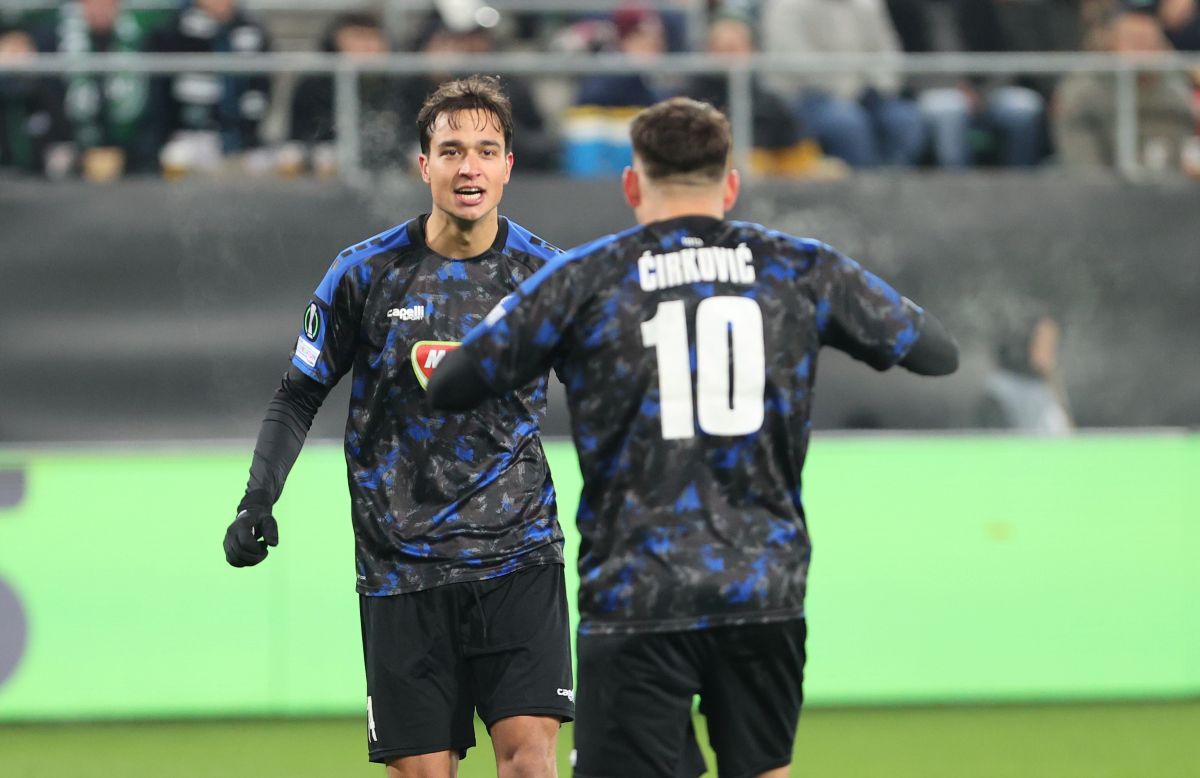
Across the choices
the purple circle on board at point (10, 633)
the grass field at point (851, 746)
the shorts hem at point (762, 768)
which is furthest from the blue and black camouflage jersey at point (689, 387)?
the purple circle on board at point (10, 633)

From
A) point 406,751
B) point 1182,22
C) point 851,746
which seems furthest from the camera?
point 1182,22

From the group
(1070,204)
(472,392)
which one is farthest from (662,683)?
(1070,204)

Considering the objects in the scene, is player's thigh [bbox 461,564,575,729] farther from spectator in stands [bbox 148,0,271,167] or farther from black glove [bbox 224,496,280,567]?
spectator in stands [bbox 148,0,271,167]

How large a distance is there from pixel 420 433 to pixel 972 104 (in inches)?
272

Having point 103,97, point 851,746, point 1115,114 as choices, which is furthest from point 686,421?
point 1115,114

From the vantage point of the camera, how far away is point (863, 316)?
3.85 meters

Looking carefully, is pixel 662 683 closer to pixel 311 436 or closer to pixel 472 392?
pixel 472 392

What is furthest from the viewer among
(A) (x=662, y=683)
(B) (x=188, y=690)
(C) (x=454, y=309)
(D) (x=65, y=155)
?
(D) (x=65, y=155)

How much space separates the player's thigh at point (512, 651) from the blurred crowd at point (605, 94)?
564cm

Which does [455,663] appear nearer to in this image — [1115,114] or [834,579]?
[834,579]

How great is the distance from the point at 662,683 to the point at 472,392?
0.73 m

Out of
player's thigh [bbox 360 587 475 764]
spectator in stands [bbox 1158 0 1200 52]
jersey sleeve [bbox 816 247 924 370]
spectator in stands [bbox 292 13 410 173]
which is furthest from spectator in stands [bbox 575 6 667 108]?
jersey sleeve [bbox 816 247 924 370]

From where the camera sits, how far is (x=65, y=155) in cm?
1025

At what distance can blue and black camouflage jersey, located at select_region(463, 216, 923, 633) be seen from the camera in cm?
374
